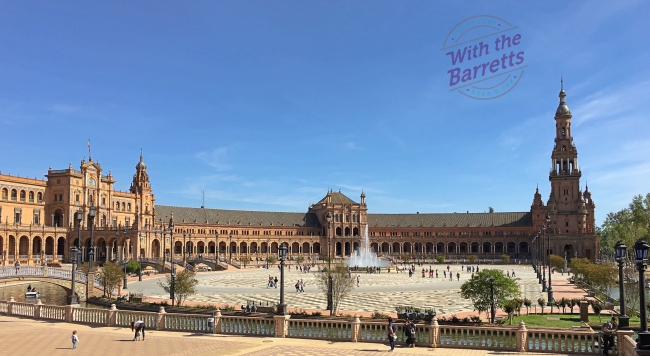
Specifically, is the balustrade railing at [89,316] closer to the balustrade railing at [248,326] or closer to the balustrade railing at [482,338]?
the balustrade railing at [248,326]

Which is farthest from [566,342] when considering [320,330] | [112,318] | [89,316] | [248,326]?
[89,316]

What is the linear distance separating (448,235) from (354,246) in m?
25.6

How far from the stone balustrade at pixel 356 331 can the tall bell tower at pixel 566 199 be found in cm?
10977

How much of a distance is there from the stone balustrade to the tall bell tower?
360 ft

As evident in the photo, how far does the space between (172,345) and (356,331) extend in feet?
24.4

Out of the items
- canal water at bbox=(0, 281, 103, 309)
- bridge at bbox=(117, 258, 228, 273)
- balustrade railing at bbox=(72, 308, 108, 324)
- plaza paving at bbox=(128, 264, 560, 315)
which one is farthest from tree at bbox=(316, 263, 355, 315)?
bridge at bbox=(117, 258, 228, 273)

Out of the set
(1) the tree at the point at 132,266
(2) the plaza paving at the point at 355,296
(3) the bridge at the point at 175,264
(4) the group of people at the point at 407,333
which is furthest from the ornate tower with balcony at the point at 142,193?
(4) the group of people at the point at 407,333

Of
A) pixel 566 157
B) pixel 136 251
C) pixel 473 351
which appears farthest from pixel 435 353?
pixel 566 157

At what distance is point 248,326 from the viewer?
24203 millimetres

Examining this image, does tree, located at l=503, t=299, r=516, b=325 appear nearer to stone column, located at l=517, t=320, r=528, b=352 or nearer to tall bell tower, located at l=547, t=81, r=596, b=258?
stone column, located at l=517, t=320, r=528, b=352

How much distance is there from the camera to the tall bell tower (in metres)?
125

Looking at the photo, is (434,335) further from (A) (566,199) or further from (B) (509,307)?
(A) (566,199)

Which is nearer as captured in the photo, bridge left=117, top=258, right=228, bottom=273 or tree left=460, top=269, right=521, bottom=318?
tree left=460, top=269, right=521, bottom=318

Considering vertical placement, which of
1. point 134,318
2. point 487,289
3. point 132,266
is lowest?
point 132,266
